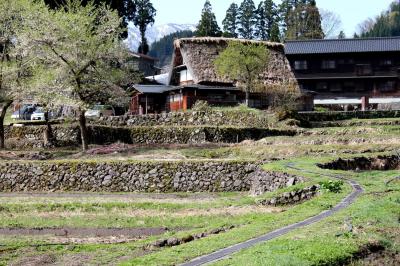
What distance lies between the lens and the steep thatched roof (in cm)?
5462

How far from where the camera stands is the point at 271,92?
53094mm

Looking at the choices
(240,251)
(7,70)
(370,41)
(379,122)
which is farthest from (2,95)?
(370,41)

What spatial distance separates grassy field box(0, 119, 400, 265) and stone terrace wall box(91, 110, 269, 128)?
35.3ft

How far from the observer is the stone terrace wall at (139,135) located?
40.9m

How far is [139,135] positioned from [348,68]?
31.7 meters

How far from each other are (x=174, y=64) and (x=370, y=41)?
78.2ft

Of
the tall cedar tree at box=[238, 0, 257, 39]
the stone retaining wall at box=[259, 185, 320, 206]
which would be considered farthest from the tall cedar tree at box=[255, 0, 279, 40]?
the stone retaining wall at box=[259, 185, 320, 206]

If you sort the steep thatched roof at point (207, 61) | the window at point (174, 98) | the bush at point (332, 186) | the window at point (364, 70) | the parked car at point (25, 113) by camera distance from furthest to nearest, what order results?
the window at point (364, 70), the parked car at point (25, 113), the steep thatched roof at point (207, 61), the window at point (174, 98), the bush at point (332, 186)

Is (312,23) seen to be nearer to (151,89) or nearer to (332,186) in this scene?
(151,89)

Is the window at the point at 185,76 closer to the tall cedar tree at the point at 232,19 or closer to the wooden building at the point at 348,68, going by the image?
the wooden building at the point at 348,68

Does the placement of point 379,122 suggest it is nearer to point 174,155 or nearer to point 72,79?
point 174,155

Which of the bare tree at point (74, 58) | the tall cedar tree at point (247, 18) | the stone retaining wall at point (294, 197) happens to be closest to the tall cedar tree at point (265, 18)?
the tall cedar tree at point (247, 18)

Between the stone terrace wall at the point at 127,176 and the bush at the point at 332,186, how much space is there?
30.4 feet

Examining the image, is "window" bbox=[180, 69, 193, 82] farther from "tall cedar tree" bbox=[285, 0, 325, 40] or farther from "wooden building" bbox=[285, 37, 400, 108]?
"tall cedar tree" bbox=[285, 0, 325, 40]
